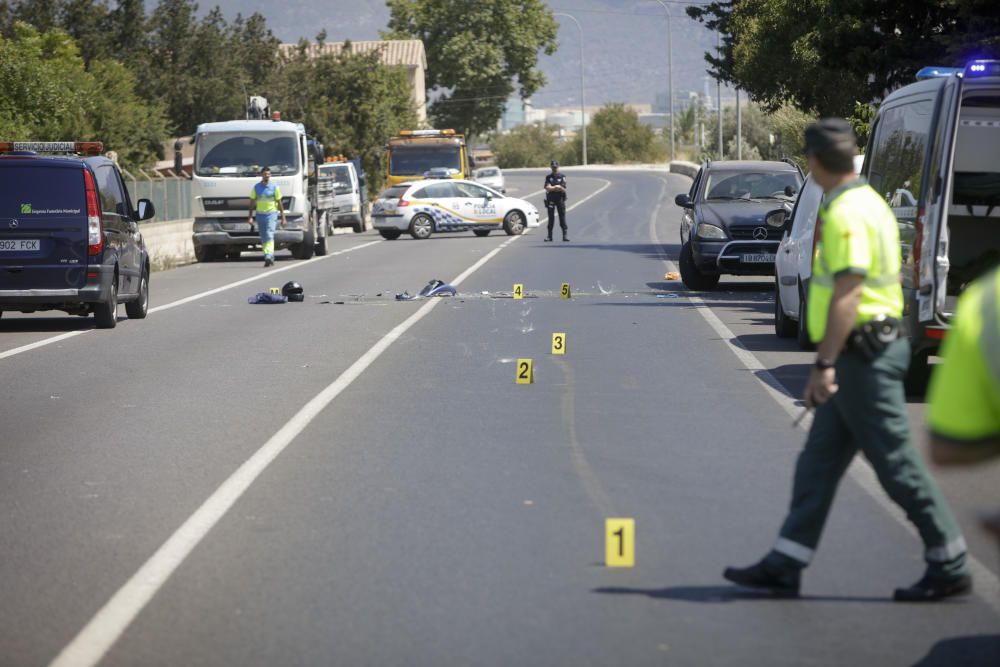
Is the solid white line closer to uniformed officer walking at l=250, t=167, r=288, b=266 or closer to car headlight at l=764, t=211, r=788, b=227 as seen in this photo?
uniformed officer walking at l=250, t=167, r=288, b=266

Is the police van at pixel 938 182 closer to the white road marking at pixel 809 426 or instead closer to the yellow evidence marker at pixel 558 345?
the white road marking at pixel 809 426

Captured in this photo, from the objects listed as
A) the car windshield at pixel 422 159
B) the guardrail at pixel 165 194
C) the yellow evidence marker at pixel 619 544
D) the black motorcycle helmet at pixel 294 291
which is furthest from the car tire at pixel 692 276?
the car windshield at pixel 422 159

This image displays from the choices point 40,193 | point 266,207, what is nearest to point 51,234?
point 40,193

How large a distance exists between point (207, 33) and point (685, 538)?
55.2 meters

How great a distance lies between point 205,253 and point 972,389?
31588mm

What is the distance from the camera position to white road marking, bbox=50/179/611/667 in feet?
18.7

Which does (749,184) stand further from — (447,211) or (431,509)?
(447,211)

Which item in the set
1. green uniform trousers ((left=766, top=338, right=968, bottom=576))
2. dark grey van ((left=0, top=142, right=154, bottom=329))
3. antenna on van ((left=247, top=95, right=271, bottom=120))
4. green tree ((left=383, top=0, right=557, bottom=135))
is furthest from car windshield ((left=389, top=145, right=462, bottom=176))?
green tree ((left=383, top=0, right=557, bottom=135))

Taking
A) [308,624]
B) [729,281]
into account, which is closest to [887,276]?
[308,624]

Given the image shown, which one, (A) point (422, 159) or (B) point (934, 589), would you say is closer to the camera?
(B) point (934, 589)

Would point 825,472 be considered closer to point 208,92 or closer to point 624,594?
point 624,594

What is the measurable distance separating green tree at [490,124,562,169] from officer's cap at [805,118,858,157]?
469 feet

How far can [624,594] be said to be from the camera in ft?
20.7

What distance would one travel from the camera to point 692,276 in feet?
73.5
